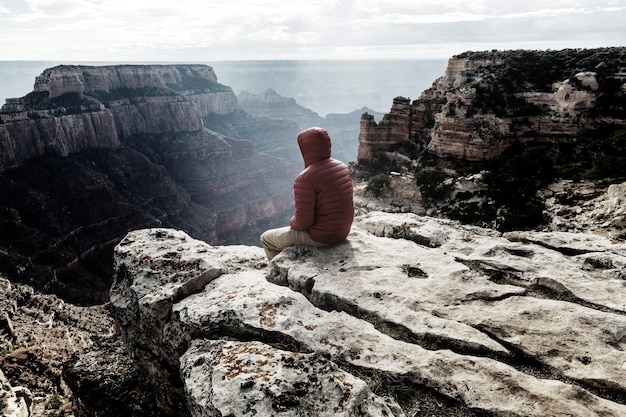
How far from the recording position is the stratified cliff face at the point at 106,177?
42656mm

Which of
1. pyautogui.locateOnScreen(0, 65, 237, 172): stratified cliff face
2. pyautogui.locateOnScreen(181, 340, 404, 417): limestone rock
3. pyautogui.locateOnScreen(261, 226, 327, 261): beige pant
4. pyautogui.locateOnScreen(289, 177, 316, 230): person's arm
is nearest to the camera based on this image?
pyautogui.locateOnScreen(181, 340, 404, 417): limestone rock

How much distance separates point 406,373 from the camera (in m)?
4.54

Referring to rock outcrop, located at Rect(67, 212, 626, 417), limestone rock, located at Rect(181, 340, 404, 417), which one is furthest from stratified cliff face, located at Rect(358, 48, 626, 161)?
limestone rock, located at Rect(181, 340, 404, 417)

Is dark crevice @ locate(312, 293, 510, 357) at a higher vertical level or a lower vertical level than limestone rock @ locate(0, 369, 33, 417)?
higher

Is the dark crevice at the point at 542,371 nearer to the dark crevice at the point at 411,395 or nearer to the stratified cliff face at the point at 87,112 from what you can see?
the dark crevice at the point at 411,395

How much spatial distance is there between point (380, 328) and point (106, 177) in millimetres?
61719

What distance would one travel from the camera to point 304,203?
7512mm

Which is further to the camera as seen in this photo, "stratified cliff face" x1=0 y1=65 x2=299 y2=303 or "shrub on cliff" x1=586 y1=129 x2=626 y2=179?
"stratified cliff face" x1=0 y1=65 x2=299 y2=303

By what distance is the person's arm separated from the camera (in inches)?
291

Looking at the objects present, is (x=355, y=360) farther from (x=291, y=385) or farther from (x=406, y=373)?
(x=291, y=385)

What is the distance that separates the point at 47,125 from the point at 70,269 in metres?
23.5

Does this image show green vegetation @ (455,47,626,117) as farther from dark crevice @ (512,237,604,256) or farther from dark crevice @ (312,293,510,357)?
dark crevice @ (312,293,510,357)

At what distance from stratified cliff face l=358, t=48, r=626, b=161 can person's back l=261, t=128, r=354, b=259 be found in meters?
24.8

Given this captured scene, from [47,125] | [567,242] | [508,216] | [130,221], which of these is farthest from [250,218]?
[567,242]
